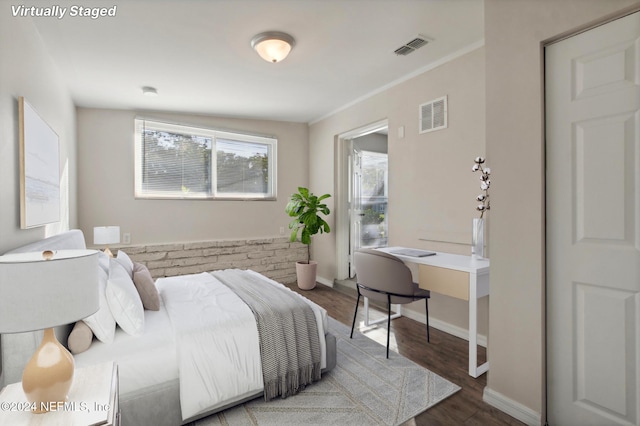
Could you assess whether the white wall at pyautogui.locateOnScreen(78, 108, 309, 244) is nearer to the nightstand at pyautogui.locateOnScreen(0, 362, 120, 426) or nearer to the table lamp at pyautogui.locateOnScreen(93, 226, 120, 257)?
the table lamp at pyautogui.locateOnScreen(93, 226, 120, 257)

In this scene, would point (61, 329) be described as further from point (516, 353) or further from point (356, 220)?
point (356, 220)

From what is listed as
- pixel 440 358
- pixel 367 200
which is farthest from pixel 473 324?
pixel 367 200

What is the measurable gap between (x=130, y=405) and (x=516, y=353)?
6.87 ft

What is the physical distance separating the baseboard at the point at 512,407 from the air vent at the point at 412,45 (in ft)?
8.48

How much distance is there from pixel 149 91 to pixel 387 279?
322cm

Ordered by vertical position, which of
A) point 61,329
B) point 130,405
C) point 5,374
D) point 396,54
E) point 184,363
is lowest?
point 130,405

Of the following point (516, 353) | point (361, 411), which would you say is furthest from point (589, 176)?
point (361, 411)

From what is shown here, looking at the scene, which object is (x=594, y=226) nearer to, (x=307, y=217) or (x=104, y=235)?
(x=307, y=217)

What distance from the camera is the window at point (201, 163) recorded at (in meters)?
4.22

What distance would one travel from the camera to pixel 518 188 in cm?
177

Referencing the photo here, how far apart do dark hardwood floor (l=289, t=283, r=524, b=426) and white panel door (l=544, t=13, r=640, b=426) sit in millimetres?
378

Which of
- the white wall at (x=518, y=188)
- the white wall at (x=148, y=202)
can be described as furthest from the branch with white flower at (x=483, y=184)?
the white wall at (x=148, y=202)

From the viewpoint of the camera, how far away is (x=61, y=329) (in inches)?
62.5

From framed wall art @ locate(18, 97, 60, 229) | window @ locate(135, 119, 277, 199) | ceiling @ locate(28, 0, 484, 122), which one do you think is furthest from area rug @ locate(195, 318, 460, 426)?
window @ locate(135, 119, 277, 199)
